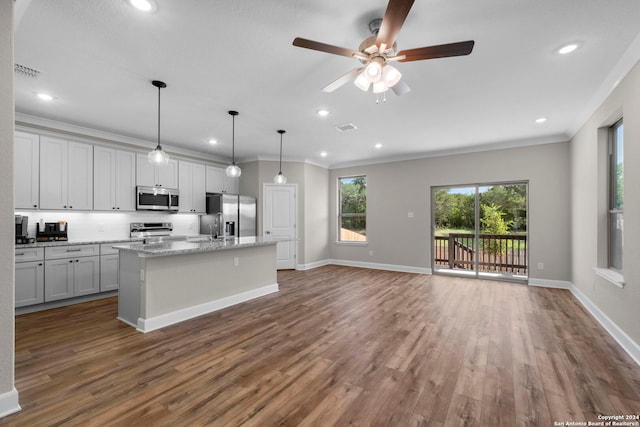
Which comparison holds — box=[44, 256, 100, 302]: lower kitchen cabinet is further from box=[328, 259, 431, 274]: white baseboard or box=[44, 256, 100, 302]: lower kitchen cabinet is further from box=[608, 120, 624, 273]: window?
box=[608, 120, 624, 273]: window

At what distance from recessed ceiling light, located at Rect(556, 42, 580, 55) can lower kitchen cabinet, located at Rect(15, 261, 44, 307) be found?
21.1 ft

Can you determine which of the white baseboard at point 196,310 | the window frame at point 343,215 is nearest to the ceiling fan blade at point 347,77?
the white baseboard at point 196,310

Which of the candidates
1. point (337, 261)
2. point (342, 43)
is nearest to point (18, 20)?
point (342, 43)

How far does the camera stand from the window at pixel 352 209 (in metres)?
7.38

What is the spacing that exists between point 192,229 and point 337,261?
3695 millimetres

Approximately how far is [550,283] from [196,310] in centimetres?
602

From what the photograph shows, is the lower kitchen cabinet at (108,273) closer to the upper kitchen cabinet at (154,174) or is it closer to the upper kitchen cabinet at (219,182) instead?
the upper kitchen cabinet at (154,174)

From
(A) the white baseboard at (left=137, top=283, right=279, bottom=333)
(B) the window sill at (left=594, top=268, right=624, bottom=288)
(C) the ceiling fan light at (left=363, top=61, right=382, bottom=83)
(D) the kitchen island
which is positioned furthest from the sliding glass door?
(C) the ceiling fan light at (left=363, top=61, right=382, bottom=83)

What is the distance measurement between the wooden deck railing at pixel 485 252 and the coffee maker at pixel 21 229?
7097mm

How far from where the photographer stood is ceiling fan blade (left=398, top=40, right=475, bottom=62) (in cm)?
185

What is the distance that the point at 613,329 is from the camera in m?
3.07

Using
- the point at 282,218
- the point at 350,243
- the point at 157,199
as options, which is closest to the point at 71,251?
the point at 157,199

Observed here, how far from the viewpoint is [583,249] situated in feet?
14.0

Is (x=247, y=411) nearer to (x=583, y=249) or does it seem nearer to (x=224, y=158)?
(x=583, y=249)
